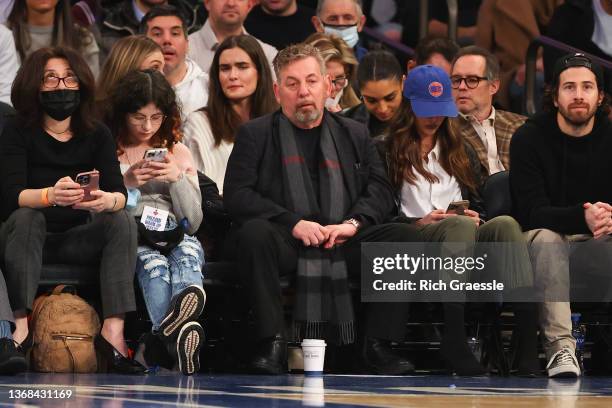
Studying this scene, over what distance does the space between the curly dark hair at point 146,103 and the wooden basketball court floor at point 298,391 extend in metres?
1.36

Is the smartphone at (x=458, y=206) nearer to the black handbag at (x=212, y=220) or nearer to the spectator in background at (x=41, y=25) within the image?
the black handbag at (x=212, y=220)

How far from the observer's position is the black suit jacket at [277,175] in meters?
6.49

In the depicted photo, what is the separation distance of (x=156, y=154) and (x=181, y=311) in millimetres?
872

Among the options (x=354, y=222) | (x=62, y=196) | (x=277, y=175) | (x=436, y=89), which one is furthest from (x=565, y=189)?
(x=62, y=196)

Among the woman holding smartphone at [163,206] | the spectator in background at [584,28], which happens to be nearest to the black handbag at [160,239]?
the woman holding smartphone at [163,206]

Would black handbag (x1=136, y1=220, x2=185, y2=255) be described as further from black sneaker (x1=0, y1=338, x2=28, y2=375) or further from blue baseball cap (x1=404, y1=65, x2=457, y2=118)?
blue baseball cap (x1=404, y1=65, x2=457, y2=118)

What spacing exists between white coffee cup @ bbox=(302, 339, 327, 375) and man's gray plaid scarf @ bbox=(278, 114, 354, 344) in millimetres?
274

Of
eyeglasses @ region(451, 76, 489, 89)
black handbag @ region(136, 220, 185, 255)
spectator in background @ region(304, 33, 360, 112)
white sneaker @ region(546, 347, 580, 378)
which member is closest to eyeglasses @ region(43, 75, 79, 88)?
black handbag @ region(136, 220, 185, 255)

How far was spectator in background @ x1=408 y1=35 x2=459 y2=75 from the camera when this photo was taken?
830 centimetres

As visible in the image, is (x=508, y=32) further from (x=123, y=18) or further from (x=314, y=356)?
(x=314, y=356)

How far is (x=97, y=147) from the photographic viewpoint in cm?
645

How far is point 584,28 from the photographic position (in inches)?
351

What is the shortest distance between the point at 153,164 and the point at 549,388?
2.15 metres

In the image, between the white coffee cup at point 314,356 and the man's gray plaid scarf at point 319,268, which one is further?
the man's gray plaid scarf at point 319,268
